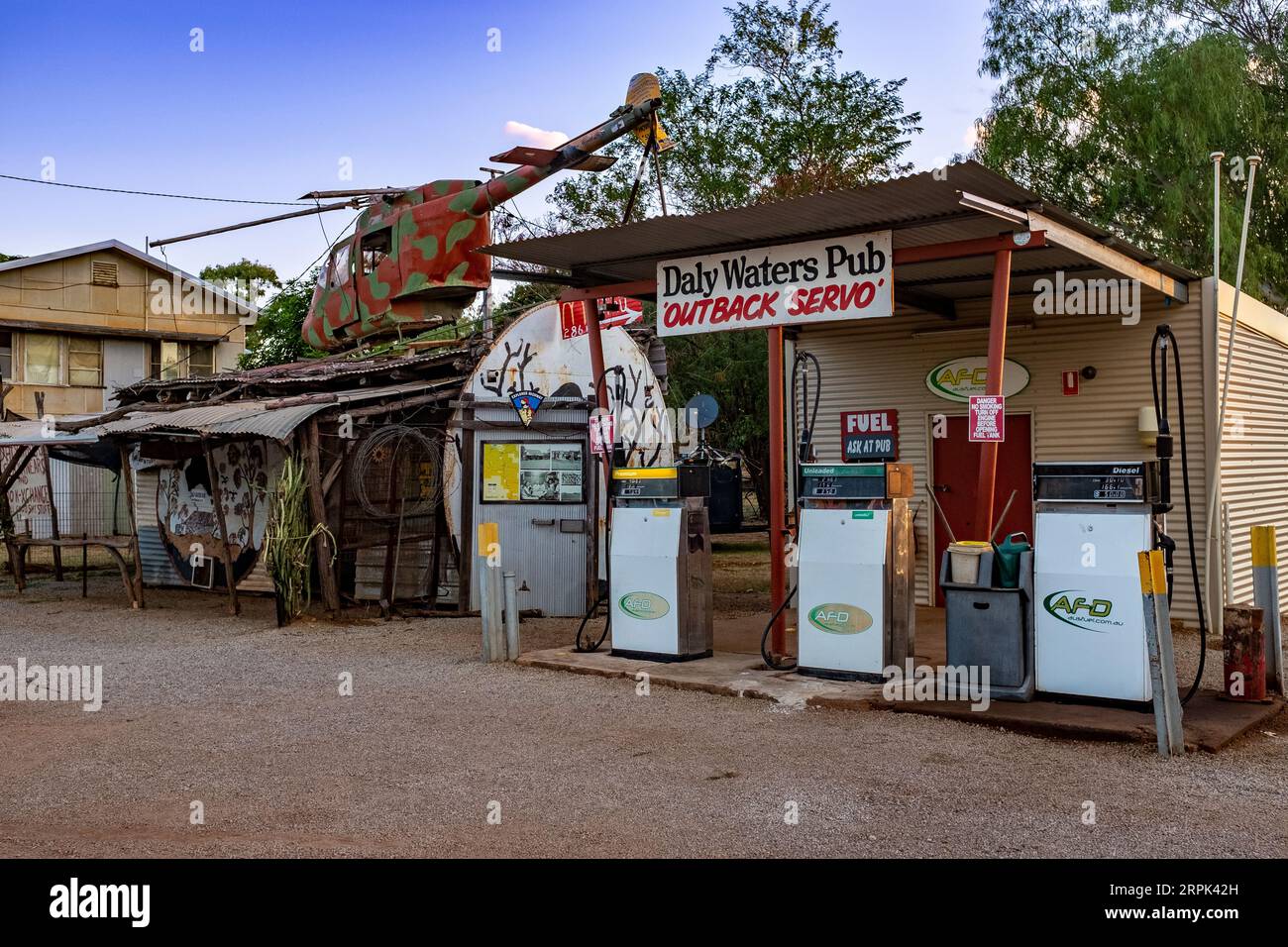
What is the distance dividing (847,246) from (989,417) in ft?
5.50

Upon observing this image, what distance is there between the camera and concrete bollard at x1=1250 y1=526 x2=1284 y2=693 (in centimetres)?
822

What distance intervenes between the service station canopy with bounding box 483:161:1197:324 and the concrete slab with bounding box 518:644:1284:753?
264 centimetres

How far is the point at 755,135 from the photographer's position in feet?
84.6

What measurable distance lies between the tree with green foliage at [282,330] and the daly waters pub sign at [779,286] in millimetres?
20501

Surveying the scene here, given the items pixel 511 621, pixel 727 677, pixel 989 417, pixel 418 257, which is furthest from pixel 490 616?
pixel 418 257

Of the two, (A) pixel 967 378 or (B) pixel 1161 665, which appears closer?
(B) pixel 1161 665

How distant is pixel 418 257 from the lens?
17.4m

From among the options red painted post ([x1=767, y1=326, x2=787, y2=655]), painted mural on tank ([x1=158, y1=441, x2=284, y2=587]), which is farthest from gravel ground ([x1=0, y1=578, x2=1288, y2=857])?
painted mural on tank ([x1=158, y1=441, x2=284, y2=587])

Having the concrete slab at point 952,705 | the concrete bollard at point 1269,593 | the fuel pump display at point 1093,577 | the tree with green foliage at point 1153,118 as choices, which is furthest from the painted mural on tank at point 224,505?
the tree with green foliage at point 1153,118

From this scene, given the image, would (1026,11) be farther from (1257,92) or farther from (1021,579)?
(1021,579)

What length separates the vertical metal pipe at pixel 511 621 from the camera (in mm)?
10203

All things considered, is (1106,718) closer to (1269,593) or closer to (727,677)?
(1269,593)

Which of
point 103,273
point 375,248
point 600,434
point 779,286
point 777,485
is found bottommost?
point 777,485

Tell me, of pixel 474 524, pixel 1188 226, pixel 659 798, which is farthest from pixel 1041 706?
pixel 1188 226
